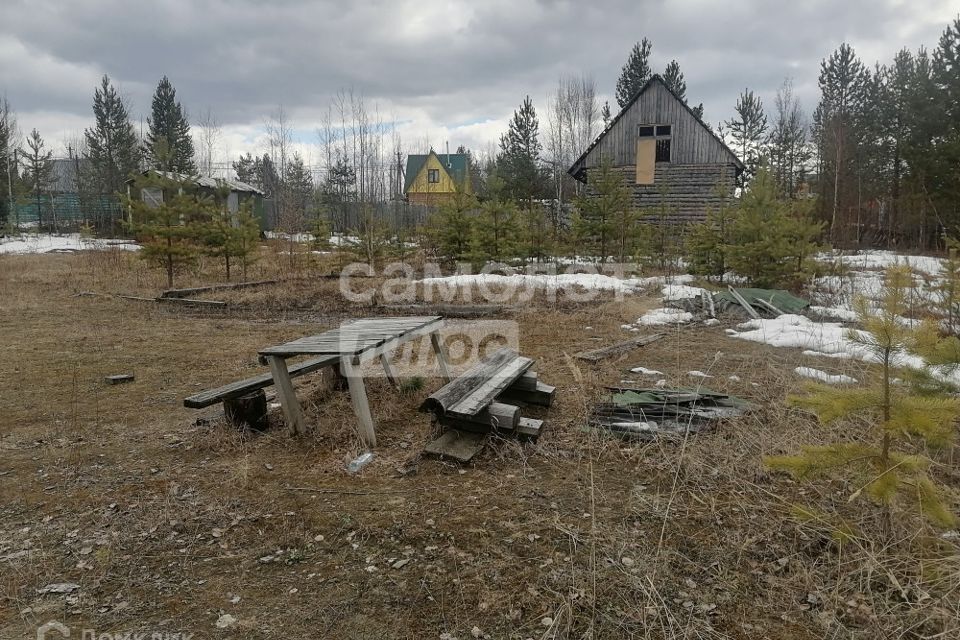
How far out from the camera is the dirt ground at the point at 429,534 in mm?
2215

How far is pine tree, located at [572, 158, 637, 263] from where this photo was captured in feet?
49.2

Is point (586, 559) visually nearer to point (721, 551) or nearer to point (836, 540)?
point (721, 551)

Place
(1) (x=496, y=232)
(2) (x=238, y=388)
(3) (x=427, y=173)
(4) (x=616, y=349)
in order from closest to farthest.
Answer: (2) (x=238, y=388), (4) (x=616, y=349), (1) (x=496, y=232), (3) (x=427, y=173)

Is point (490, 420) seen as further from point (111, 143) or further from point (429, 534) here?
point (111, 143)

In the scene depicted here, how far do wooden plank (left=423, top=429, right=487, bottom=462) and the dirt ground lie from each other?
87 millimetres

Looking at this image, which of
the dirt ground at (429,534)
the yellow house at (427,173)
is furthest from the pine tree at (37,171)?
the dirt ground at (429,534)

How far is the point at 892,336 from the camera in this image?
7.39 ft

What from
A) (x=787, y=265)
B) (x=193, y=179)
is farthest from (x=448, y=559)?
(x=193, y=179)

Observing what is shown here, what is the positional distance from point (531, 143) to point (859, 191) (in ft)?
48.8

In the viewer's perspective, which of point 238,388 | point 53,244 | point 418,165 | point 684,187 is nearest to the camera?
point 238,388

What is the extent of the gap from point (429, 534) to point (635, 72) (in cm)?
3749

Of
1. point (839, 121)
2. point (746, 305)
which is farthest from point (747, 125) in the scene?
point (746, 305)

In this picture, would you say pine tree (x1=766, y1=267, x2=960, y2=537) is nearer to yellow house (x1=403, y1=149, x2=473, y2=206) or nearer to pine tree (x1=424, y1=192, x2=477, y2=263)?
pine tree (x1=424, y1=192, x2=477, y2=263)

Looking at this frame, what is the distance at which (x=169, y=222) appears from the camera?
43.3ft
